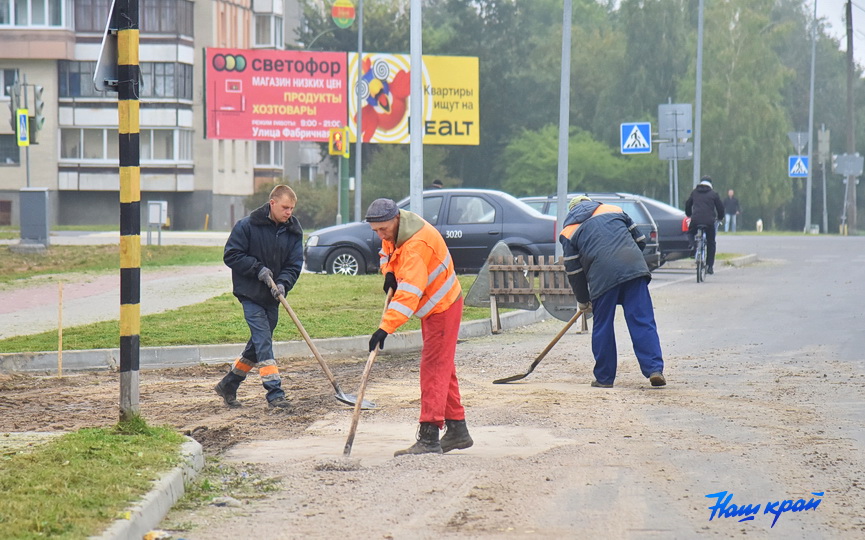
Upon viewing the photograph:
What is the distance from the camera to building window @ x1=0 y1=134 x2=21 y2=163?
59.8 metres

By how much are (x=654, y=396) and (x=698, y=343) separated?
3799 mm

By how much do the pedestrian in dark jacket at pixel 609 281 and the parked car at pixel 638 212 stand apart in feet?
32.6

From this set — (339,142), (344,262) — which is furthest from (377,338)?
(339,142)

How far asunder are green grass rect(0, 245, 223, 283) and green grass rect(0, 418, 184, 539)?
15.6 metres

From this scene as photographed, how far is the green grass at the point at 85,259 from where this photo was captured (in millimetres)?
24625

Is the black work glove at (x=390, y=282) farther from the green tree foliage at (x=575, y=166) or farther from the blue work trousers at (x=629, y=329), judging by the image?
the green tree foliage at (x=575, y=166)

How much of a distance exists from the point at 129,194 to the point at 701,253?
16147 mm

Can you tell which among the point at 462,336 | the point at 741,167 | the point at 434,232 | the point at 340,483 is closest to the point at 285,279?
the point at 434,232

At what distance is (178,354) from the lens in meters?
12.8

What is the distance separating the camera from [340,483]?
6707mm

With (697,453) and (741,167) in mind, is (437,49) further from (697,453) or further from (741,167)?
(697,453)

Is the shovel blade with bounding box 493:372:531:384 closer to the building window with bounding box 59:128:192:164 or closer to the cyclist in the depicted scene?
the cyclist

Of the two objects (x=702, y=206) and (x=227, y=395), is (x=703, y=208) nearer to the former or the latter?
(x=702, y=206)

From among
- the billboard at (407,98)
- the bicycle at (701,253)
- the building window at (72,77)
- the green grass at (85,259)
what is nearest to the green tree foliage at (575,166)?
the billboard at (407,98)
